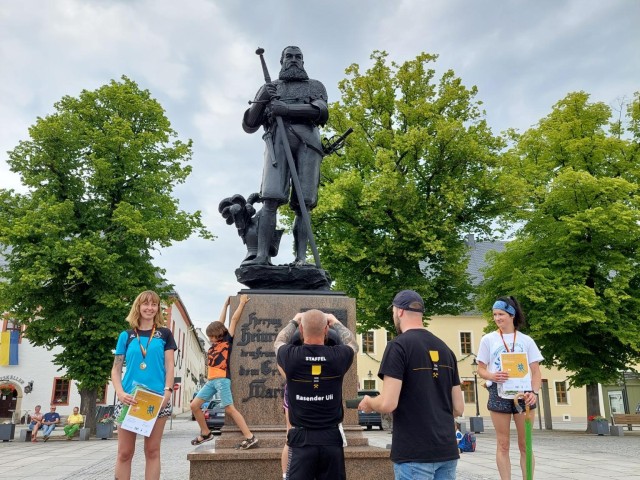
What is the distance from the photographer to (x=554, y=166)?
872 inches

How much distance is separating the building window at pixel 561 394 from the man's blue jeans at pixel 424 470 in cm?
4163

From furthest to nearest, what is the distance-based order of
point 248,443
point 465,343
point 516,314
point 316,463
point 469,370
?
point 465,343
point 469,370
point 248,443
point 516,314
point 316,463

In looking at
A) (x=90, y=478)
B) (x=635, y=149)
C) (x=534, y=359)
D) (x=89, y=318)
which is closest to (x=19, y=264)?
(x=89, y=318)

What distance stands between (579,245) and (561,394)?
2425 centimetres

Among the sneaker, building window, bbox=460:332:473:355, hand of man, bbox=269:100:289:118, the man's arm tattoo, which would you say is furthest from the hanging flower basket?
the man's arm tattoo

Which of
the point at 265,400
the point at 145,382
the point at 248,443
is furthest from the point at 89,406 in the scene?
the point at 145,382

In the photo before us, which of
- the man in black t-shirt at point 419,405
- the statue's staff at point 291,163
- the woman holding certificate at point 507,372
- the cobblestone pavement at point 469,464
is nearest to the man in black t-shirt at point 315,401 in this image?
the man in black t-shirt at point 419,405

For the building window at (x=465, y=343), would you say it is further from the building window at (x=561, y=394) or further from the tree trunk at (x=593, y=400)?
the tree trunk at (x=593, y=400)

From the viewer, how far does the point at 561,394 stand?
40.1 metres

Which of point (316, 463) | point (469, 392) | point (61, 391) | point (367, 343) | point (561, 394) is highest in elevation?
point (367, 343)

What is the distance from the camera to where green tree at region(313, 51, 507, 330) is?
19.4 metres

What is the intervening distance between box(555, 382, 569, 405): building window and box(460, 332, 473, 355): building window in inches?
260

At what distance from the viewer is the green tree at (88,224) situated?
18.6m

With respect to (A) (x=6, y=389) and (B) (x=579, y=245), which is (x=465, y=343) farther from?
(A) (x=6, y=389)
